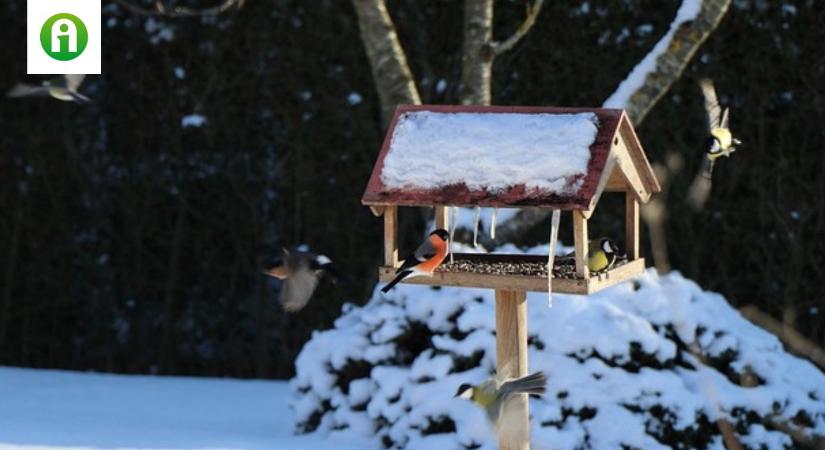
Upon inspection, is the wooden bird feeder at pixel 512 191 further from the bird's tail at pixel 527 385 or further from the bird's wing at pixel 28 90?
the bird's wing at pixel 28 90

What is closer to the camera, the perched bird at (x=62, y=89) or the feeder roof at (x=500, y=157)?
the feeder roof at (x=500, y=157)

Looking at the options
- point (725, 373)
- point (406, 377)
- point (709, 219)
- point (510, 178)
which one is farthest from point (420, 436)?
point (709, 219)

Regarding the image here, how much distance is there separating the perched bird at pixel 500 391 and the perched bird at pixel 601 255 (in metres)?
0.34

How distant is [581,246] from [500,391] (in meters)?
0.45

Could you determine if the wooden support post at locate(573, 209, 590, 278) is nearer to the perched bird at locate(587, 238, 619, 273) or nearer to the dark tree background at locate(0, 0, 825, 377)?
the perched bird at locate(587, 238, 619, 273)

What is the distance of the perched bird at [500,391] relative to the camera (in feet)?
11.3

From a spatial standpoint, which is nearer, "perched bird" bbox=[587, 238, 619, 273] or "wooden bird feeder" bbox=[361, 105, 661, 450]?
"wooden bird feeder" bbox=[361, 105, 661, 450]

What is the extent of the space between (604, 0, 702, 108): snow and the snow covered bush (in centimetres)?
71

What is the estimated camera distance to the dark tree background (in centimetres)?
634

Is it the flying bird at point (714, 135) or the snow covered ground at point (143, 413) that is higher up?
the flying bird at point (714, 135)

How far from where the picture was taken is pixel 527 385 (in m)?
3.48

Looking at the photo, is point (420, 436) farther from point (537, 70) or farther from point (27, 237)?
point (27, 237)

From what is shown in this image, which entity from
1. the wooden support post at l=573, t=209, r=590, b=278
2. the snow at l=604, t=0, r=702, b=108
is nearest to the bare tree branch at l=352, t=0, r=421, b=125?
the snow at l=604, t=0, r=702, b=108

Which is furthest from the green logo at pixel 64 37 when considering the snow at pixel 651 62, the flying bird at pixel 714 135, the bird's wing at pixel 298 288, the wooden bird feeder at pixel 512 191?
the wooden bird feeder at pixel 512 191
